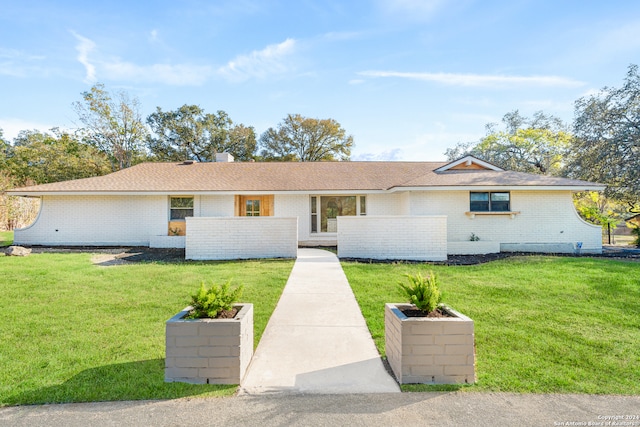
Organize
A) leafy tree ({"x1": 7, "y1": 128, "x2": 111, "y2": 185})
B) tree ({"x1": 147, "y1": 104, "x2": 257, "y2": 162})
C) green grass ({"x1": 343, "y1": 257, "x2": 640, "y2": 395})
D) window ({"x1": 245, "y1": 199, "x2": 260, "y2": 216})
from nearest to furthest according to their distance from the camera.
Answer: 1. green grass ({"x1": 343, "y1": 257, "x2": 640, "y2": 395})
2. window ({"x1": 245, "y1": 199, "x2": 260, "y2": 216})
3. leafy tree ({"x1": 7, "y1": 128, "x2": 111, "y2": 185})
4. tree ({"x1": 147, "y1": 104, "x2": 257, "y2": 162})

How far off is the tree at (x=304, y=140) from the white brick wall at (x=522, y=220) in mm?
26179

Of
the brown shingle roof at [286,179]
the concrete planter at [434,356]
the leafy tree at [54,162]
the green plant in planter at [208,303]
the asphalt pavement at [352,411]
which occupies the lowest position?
the asphalt pavement at [352,411]

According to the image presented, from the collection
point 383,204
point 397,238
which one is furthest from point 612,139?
point 397,238

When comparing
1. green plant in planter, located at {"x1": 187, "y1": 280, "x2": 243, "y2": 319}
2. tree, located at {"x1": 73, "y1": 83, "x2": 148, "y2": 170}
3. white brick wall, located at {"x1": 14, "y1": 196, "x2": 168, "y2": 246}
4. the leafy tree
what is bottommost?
green plant in planter, located at {"x1": 187, "y1": 280, "x2": 243, "y2": 319}

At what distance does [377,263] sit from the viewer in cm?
1059

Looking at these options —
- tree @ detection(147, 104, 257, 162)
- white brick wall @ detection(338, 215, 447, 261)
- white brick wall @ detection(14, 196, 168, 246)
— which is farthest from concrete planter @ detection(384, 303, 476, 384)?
tree @ detection(147, 104, 257, 162)

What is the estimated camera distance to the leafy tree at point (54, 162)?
28.8 meters

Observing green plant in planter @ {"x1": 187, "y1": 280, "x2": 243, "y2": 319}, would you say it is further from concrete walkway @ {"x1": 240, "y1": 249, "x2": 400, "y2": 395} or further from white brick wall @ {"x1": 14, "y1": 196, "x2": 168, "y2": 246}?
white brick wall @ {"x1": 14, "y1": 196, "x2": 168, "y2": 246}

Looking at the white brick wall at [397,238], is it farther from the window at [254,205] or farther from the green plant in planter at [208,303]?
the green plant in planter at [208,303]

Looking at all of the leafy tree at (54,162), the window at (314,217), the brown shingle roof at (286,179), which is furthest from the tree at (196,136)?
the window at (314,217)

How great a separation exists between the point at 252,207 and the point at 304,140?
80.9 feet

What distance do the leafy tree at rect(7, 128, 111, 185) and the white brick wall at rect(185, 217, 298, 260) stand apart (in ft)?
80.3

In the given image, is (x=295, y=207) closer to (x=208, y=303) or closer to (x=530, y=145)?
(x=208, y=303)

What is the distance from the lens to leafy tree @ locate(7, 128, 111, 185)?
28.8 meters
